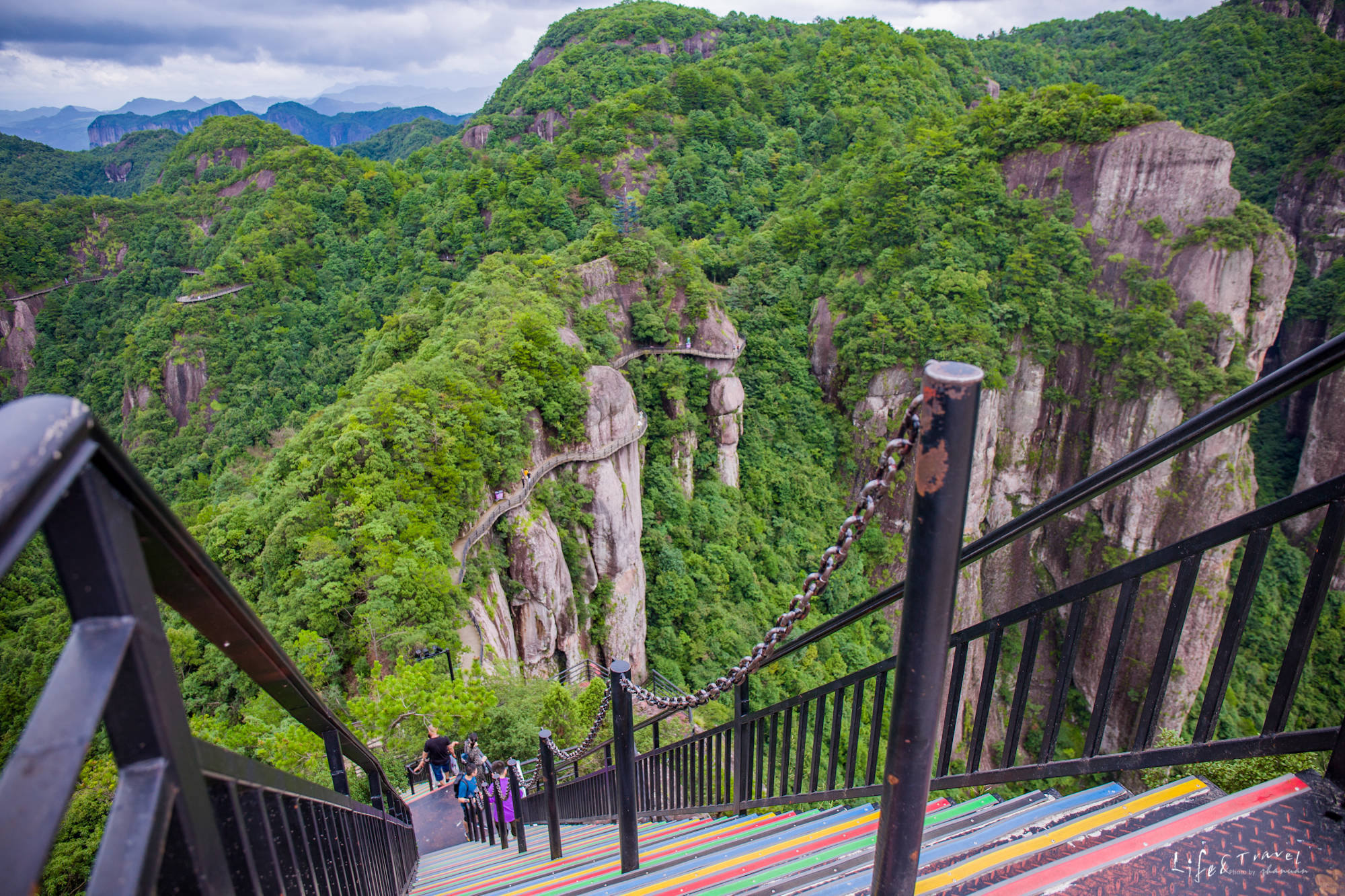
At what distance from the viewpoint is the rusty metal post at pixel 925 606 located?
157 centimetres

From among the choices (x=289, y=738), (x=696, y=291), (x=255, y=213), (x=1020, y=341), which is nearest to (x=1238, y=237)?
(x=1020, y=341)

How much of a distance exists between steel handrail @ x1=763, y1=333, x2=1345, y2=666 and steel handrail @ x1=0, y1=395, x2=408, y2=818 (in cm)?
167

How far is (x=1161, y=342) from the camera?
28656mm

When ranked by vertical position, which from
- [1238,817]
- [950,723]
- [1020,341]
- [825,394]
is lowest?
[825,394]

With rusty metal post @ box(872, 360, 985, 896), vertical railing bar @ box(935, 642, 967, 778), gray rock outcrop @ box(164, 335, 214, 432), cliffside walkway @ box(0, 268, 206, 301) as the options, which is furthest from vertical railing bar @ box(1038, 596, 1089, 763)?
cliffside walkway @ box(0, 268, 206, 301)

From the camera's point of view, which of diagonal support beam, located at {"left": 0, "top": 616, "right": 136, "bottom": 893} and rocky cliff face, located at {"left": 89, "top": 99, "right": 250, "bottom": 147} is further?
rocky cliff face, located at {"left": 89, "top": 99, "right": 250, "bottom": 147}

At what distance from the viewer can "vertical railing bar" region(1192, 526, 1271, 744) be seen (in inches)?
90.2

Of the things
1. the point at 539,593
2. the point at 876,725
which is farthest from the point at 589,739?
the point at 539,593

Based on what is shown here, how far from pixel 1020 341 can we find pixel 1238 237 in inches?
340

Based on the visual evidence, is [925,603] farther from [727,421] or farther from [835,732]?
[727,421]

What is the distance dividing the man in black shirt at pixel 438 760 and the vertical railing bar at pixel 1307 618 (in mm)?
9717

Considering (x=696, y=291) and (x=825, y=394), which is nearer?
(x=696, y=291)

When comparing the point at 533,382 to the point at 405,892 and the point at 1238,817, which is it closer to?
the point at 405,892

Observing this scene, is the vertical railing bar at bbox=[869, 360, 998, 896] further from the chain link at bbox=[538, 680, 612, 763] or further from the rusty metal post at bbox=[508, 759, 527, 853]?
the rusty metal post at bbox=[508, 759, 527, 853]
